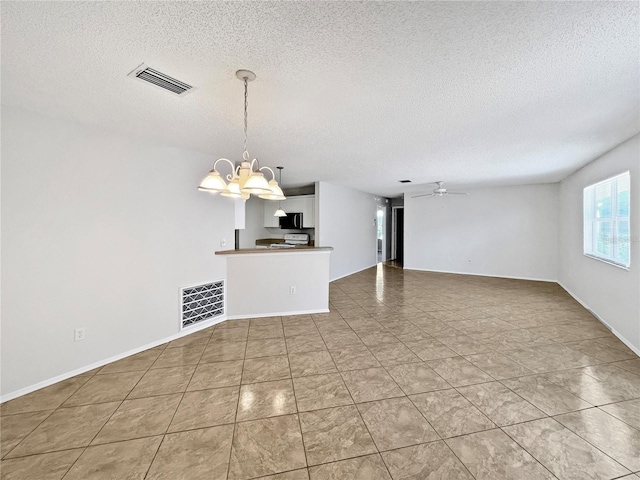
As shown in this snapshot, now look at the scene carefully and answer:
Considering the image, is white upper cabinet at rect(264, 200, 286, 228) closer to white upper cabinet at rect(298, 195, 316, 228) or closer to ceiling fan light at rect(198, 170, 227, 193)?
white upper cabinet at rect(298, 195, 316, 228)

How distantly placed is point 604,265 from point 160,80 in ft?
19.0

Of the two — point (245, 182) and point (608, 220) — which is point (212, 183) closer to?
point (245, 182)

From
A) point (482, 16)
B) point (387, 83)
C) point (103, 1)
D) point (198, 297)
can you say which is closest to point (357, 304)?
point (198, 297)

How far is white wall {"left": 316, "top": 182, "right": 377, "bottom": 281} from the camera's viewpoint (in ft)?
20.6

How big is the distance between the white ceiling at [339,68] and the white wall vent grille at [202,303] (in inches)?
76.8

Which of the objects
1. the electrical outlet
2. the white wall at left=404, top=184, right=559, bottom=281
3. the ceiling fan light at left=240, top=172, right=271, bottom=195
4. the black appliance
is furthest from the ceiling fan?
the electrical outlet

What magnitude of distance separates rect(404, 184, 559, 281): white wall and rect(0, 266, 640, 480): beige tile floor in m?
3.76

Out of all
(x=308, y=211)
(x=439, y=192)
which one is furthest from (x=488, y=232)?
(x=308, y=211)

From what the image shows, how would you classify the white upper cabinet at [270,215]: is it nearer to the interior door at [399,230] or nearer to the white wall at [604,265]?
the interior door at [399,230]

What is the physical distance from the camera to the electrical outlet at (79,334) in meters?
2.58

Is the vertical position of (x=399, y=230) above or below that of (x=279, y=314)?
above

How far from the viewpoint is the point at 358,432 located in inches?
70.9

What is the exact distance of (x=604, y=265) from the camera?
3.78 m

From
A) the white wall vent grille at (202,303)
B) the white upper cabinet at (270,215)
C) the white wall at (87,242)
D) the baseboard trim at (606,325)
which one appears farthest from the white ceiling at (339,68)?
the white upper cabinet at (270,215)
